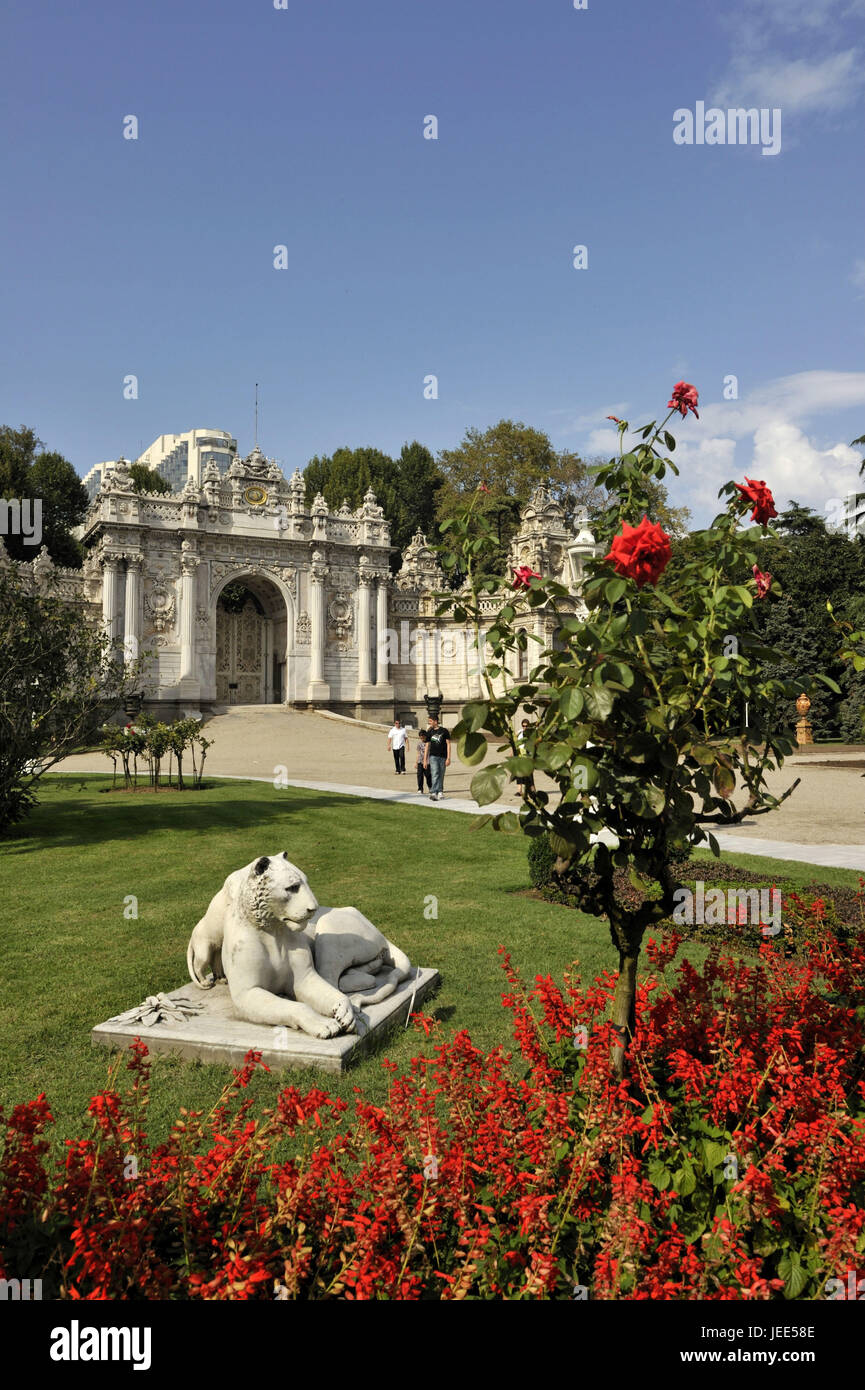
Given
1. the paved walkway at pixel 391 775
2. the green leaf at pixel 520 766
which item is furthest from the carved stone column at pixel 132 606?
the green leaf at pixel 520 766

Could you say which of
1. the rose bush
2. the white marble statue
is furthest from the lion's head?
the rose bush

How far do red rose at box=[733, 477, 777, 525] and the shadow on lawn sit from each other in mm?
13532

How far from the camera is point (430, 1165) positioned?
3.17 meters

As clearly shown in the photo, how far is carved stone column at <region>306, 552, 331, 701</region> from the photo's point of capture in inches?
1930

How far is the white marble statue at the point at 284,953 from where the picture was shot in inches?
231

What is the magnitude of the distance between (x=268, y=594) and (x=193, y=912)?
42384 mm

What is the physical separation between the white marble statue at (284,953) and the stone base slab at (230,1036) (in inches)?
4.0

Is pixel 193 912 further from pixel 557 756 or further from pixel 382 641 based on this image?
pixel 382 641

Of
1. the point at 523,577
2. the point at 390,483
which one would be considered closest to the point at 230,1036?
the point at 523,577

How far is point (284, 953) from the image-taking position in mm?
6172

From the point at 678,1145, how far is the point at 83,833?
14.2 meters

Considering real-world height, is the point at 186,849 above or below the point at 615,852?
below
